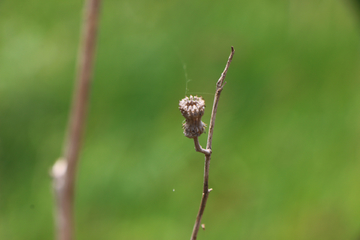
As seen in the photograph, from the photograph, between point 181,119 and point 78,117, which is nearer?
point 78,117

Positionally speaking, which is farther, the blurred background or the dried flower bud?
the blurred background

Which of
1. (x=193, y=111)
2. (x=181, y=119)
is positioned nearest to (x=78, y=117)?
(x=193, y=111)

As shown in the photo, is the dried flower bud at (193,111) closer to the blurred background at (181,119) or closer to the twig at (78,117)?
the twig at (78,117)

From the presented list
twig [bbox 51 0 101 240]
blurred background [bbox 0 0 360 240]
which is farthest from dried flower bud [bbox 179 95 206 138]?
blurred background [bbox 0 0 360 240]

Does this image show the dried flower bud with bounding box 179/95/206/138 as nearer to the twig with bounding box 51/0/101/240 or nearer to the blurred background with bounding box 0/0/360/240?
the twig with bounding box 51/0/101/240

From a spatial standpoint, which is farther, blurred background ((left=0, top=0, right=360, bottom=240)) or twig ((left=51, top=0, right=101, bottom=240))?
blurred background ((left=0, top=0, right=360, bottom=240))

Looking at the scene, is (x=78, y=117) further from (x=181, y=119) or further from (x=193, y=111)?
(x=181, y=119)

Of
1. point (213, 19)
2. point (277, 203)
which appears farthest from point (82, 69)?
point (213, 19)

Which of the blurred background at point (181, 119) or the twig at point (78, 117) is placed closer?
the twig at point (78, 117)

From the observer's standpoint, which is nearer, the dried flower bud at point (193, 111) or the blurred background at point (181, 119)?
the dried flower bud at point (193, 111)

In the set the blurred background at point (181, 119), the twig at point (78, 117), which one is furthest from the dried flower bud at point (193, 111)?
the blurred background at point (181, 119)
